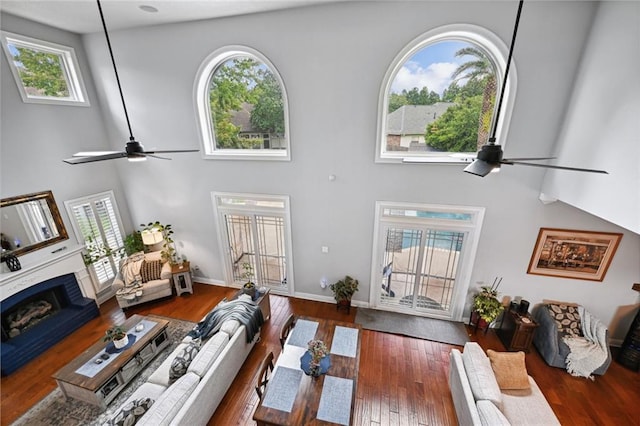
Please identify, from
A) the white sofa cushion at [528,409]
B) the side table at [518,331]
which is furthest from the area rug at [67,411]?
the side table at [518,331]

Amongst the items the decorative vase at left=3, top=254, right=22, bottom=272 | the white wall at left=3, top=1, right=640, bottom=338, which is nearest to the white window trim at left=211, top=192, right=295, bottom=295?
the white wall at left=3, top=1, right=640, bottom=338

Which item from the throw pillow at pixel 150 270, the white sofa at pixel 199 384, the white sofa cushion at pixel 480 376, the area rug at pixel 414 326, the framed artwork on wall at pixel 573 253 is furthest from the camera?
the throw pillow at pixel 150 270

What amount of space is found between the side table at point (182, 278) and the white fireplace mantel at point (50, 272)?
158 cm

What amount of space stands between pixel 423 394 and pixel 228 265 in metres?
Answer: 4.34

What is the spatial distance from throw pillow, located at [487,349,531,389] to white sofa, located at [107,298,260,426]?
339cm

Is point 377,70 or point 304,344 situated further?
point 377,70

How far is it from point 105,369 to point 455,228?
5.54m

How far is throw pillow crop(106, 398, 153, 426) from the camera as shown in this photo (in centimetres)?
265

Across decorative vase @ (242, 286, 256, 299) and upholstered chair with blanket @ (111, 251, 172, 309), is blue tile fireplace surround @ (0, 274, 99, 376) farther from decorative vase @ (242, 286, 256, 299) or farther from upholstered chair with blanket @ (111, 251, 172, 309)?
decorative vase @ (242, 286, 256, 299)

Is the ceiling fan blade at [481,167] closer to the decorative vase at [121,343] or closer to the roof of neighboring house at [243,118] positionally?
the roof of neighboring house at [243,118]

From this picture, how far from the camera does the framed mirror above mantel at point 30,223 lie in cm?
416

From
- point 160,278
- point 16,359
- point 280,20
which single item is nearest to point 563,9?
point 280,20

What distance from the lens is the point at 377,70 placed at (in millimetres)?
3920

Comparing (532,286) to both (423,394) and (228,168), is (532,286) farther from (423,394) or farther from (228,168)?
(228,168)
